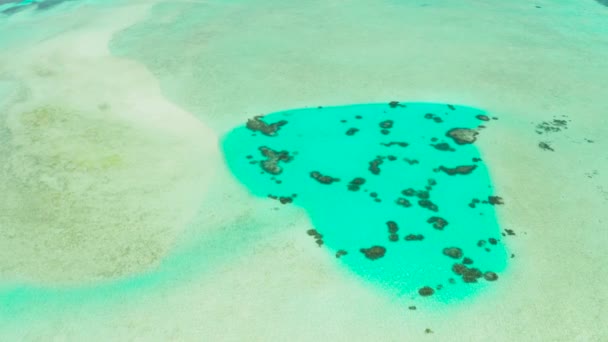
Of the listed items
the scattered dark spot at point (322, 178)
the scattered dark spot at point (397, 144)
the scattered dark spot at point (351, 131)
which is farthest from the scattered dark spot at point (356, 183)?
the scattered dark spot at point (351, 131)

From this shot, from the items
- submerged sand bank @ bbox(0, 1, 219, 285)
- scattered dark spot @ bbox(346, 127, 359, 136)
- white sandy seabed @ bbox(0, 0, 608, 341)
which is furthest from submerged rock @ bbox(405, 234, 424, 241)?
submerged sand bank @ bbox(0, 1, 219, 285)

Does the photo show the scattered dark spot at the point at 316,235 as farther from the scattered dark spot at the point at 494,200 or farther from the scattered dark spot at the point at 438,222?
the scattered dark spot at the point at 494,200

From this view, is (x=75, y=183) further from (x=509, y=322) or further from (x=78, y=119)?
(x=509, y=322)

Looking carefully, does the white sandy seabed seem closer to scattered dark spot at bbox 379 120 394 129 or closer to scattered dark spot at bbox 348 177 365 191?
scattered dark spot at bbox 379 120 394 129

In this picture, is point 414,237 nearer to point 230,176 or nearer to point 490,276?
point 490,276

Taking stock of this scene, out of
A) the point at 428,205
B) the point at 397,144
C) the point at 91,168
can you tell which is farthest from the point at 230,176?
the point at 428,205

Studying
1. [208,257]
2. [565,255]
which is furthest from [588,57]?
[208,257]
